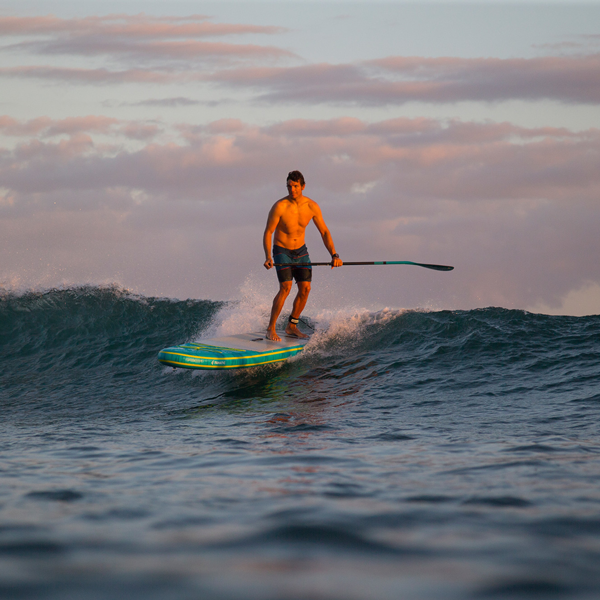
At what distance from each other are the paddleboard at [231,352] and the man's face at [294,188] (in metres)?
→ 2.19

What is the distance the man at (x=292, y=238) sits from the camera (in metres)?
8.19

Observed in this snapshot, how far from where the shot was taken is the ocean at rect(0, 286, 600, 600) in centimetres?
218

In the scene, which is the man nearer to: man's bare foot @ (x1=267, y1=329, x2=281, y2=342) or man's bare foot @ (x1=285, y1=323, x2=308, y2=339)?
man's bare foot @ (x1=267, y1=329, x2=281, y2=342)

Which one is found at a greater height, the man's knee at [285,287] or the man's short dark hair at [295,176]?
the man's short dark hair at [295,176]

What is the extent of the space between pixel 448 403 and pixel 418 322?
11.4 feet

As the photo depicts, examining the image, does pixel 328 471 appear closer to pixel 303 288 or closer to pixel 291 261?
pixel 291 261

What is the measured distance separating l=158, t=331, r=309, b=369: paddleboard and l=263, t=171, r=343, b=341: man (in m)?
0.30

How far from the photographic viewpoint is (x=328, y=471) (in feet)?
12.3

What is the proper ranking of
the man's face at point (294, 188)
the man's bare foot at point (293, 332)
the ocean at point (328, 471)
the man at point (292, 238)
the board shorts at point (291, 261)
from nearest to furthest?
the ocean at point (328, 471) → the man's face at point (294, 188) → the man at point (292, 238) → the board shorts at point (291, 261) → the man's bare foot at point (293, 332)

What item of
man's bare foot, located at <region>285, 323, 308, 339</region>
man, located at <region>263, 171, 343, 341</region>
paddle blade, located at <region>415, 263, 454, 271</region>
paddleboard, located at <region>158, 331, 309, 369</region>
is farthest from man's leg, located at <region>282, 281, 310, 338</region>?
paddle blade, located at <region>415, 263, 454, 271</region>

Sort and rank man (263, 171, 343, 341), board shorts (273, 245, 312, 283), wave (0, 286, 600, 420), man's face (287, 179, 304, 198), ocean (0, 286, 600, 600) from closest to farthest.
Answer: ocean (0, 286, 600, 600) → wave (0, 286, 600, 420) → man's face (287, 179, 304, 198) → man (263, 171, 343, 341) → board shorts (273, 245, 312, 283)

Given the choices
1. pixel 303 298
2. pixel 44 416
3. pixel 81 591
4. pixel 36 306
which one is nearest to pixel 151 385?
pixel 44 416

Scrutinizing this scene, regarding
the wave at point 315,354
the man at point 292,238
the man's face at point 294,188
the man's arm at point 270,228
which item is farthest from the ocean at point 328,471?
the man's face at point 294,188

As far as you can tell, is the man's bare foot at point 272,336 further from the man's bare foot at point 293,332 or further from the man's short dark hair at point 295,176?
the man's short dark hair at point 295,176
